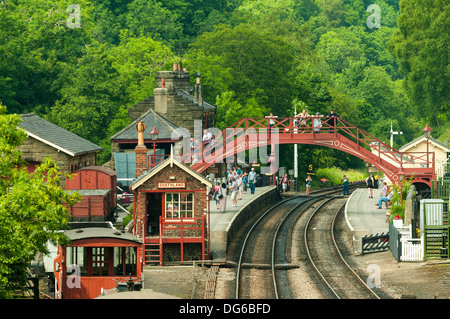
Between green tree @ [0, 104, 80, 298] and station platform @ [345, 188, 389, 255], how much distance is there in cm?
1654

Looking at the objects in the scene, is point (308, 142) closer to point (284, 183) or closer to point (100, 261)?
point (284, 183)

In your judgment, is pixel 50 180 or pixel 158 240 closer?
pixel 50 180

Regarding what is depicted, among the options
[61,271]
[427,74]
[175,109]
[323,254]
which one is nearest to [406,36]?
[427,74]

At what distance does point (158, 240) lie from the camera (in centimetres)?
3588

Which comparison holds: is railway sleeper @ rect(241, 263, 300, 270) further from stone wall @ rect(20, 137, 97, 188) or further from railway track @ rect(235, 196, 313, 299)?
stone wall @ rect(20, 137, 97, 188)

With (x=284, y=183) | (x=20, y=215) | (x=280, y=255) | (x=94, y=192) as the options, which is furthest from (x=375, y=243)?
(x=284, y=183)

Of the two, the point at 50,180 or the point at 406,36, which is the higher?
the point at 406,36

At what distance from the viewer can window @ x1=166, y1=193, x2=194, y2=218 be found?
118 ft

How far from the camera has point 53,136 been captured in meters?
46.8

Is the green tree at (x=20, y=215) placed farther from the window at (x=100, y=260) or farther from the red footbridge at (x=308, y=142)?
the red footbridge at (x=308, y=142)

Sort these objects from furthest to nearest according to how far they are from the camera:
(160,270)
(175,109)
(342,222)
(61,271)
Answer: (175,109) → (342,222) → (160,270) → (61,271)

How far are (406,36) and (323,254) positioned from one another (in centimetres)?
4822

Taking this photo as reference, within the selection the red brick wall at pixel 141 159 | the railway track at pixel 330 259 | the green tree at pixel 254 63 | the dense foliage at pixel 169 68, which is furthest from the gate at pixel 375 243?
the green tree at pixel 254 63
